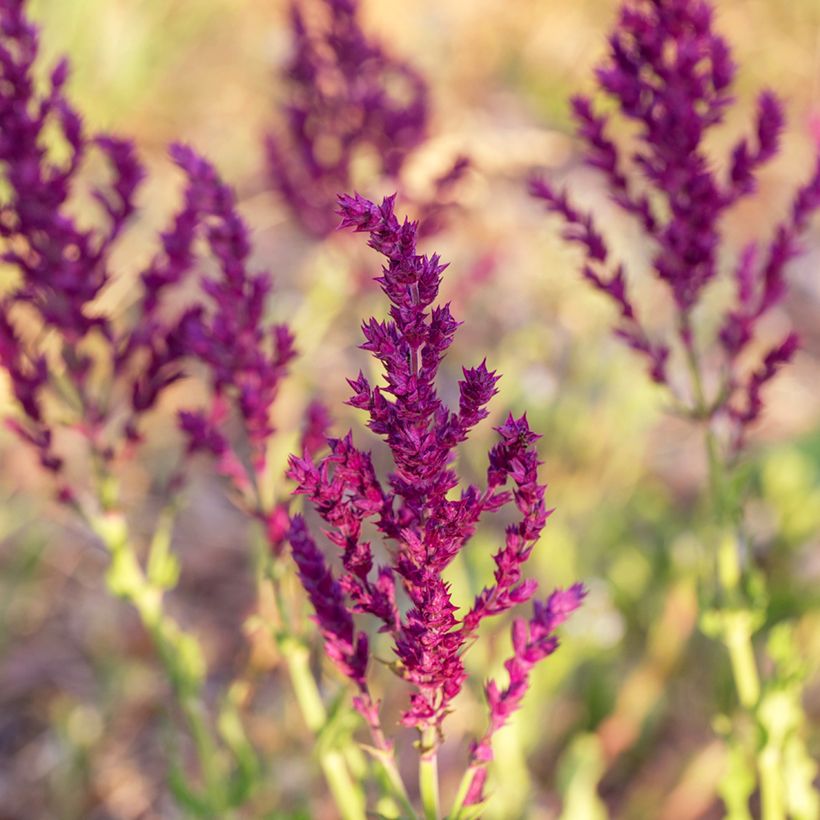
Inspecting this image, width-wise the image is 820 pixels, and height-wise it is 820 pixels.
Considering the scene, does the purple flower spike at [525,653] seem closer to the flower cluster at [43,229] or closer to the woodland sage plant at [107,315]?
the woodland sage plant at [107,315]

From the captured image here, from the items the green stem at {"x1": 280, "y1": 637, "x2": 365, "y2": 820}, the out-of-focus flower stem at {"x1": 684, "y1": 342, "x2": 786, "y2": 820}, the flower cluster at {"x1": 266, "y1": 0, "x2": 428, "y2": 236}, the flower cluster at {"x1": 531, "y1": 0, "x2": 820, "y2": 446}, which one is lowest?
the green stem at {"x1": 280, "y1": 637, "x2": 365, "y2": 820}

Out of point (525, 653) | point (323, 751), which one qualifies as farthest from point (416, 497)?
point (323, 751)

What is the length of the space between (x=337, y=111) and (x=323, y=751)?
2.29 m

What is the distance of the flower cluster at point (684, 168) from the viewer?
1857 mm

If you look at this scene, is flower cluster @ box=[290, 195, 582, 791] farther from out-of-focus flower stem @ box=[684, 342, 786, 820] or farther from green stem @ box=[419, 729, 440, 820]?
out-of-focus flower stem @ box=[684, 342, 786, 820]

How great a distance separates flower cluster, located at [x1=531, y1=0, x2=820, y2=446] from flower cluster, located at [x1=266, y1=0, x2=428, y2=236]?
135cm

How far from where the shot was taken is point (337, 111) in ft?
10.7

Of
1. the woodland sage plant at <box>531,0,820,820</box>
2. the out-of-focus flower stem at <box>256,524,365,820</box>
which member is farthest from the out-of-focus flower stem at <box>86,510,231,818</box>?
the woodland sage plant at <box>531,0,820,820</box>

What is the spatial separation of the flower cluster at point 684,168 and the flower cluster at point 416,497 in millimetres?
830

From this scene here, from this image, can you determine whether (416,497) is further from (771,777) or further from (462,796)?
(771,777)

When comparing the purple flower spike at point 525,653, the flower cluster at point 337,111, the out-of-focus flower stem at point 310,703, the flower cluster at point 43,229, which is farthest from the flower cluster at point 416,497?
the flower cluster at point 337,111

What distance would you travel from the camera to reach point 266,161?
346 cm

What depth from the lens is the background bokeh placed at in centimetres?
290

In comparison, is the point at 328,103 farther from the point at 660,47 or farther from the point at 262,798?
the point at 262,798
